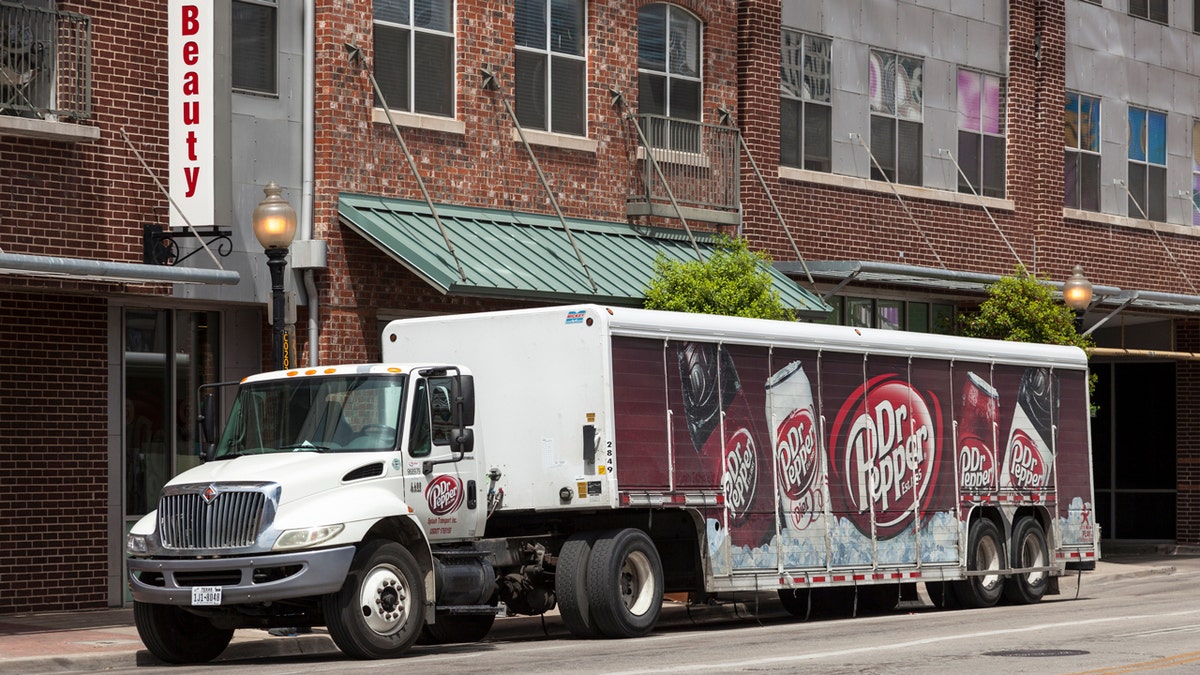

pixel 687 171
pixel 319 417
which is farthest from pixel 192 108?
pixel 687 171

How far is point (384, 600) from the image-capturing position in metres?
15.3

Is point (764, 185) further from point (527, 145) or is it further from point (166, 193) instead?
point (166, 193)

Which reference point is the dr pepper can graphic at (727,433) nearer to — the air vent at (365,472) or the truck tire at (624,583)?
the truck tire at (624,583)

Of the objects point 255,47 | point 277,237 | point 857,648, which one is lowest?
point 857,648

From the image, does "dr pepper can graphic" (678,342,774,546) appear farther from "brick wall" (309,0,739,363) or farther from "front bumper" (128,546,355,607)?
"brick wall" (309,0,739,363)

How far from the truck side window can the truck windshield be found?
0.49 ft

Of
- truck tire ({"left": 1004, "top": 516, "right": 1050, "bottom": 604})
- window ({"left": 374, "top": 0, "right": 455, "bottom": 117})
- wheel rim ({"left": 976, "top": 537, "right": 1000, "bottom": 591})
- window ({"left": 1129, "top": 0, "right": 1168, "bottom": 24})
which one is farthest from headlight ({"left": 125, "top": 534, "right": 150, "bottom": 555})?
window ({"left": 1129, "top": 0, "right": 1168, "bottom": 24})

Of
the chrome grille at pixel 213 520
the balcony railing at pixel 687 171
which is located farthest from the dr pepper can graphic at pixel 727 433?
the balcony railing at pixel 687 171

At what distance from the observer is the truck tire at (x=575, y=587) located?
17.1m

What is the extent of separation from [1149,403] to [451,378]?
26.6 meters

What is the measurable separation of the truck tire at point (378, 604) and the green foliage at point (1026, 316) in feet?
54.1

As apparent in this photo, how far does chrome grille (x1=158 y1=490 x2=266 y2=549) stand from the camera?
583 inches

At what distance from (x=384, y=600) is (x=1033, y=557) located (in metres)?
10.9

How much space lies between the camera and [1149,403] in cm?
3950
